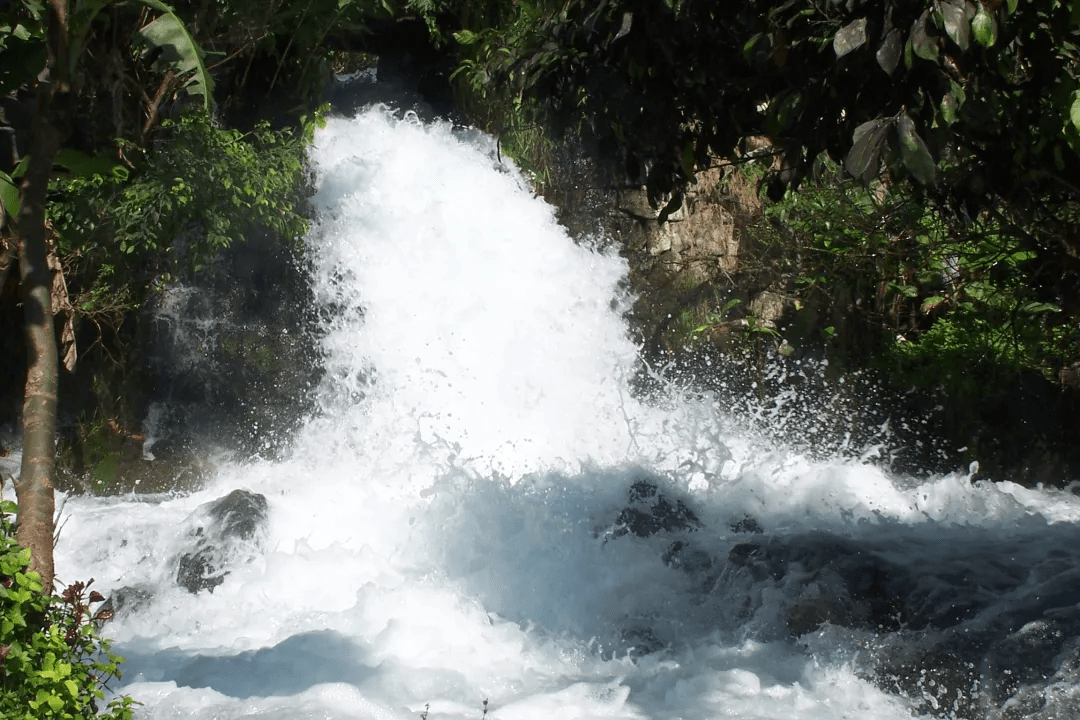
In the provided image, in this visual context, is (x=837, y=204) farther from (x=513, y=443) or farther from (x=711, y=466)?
(x=513, y=443)

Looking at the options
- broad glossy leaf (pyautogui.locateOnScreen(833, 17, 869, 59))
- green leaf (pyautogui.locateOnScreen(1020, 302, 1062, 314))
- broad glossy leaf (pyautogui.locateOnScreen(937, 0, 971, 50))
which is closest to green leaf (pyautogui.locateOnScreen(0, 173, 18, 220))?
broad glossy leaf (pyautogui.locateOnScreen(833, 17, 869, 59))

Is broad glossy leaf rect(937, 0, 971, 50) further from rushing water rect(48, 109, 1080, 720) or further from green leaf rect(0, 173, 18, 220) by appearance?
rushing water rect(48, 109, 1080, 720)

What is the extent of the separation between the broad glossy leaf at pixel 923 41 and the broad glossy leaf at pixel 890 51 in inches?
2.4

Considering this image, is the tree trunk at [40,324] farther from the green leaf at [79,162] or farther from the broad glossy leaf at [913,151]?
the broad glossy leaf at [913,151]

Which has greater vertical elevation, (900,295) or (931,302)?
(900,295)

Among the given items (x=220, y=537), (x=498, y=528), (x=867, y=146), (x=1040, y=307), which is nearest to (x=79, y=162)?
(x=867, y=146)

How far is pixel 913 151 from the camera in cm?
293

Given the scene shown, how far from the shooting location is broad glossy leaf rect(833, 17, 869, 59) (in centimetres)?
299

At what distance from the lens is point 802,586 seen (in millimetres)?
6348

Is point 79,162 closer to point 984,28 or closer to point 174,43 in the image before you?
point 174,43

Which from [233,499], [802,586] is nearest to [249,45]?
[233,499]

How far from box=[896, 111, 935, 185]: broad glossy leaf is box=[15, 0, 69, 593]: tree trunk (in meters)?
2.94

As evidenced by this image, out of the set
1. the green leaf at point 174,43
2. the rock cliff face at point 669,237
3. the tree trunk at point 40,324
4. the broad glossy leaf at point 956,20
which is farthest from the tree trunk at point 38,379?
the rock cliff face at point 669,237

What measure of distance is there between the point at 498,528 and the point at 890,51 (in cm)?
549
